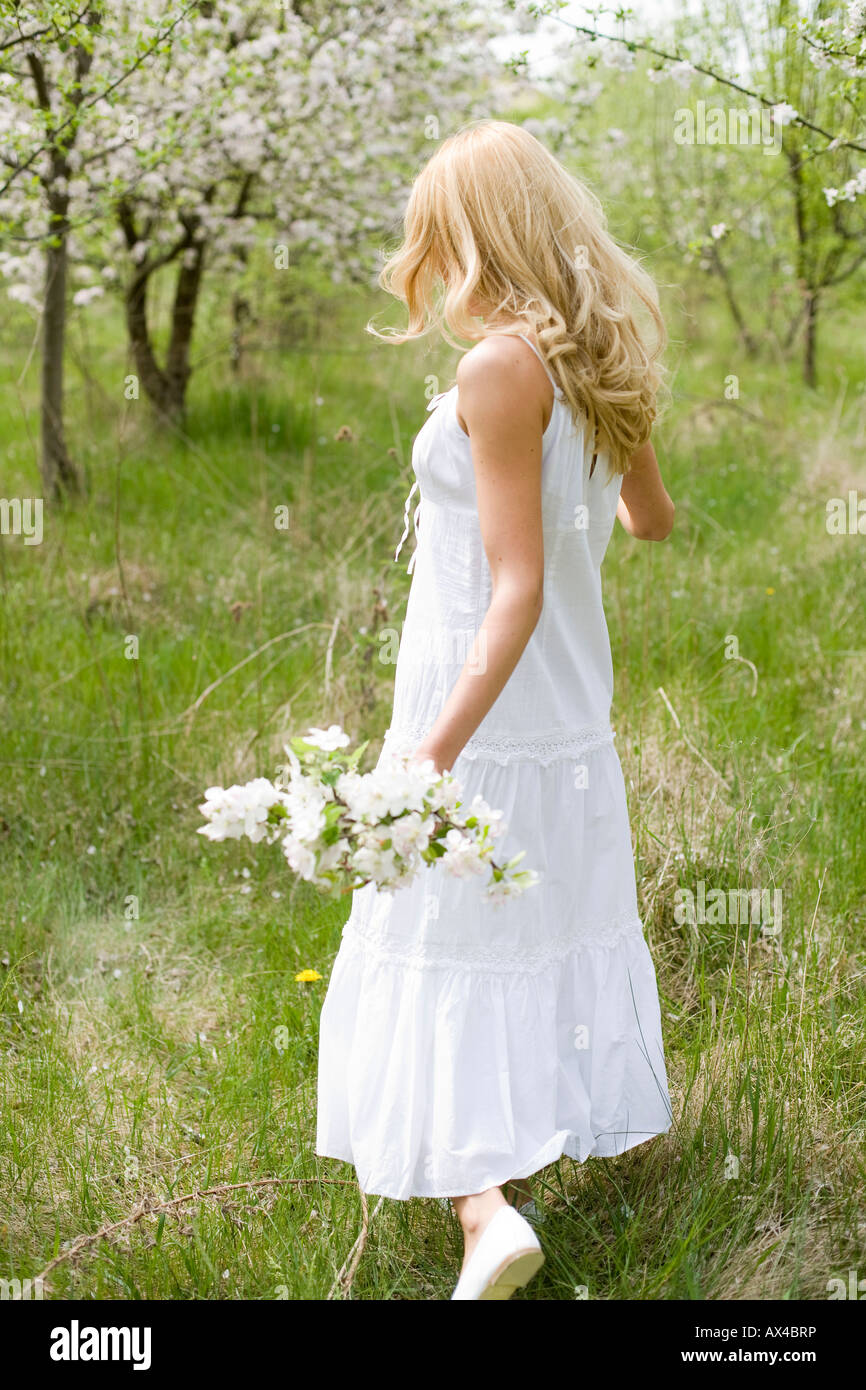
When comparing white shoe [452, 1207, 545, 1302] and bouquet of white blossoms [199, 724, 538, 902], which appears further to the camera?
white shoe [452, 1207, 545, 1302]

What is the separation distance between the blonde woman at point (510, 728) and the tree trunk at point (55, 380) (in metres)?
3.50

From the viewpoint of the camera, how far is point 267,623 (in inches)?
175

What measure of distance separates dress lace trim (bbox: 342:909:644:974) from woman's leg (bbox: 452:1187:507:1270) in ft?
1.05

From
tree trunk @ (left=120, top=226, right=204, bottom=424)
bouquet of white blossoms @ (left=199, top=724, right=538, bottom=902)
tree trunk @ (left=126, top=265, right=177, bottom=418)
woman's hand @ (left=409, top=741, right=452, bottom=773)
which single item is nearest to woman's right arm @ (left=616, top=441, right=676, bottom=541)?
woman's hand @ (left=409, top=741, right=452, bottom=773)

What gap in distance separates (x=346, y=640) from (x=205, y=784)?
0.91 m

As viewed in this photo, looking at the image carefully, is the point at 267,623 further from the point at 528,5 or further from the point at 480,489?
the point at 480,489

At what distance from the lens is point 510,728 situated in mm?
1848

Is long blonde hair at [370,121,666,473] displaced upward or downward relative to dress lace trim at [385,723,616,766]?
upward

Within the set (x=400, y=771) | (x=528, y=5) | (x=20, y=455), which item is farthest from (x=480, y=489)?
(x=20, y=455)

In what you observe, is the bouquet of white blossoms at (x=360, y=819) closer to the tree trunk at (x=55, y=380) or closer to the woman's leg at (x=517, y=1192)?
the woman's leg at (x=517, y=1192)

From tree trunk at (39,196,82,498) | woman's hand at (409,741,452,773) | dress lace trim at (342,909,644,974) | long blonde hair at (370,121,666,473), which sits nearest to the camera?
woman's hand at (409,741,452,773)

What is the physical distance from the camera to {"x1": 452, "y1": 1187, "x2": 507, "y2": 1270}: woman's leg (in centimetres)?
173

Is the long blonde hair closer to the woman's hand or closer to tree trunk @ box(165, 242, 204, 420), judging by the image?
the woman's hand

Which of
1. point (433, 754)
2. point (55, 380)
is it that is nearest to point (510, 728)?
point (433, 754)
